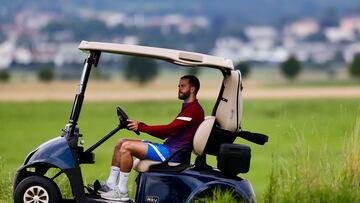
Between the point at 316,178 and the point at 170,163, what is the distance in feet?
4.22

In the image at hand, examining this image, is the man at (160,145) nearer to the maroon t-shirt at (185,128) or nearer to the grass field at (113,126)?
the maroon t-shirt at (185,128)

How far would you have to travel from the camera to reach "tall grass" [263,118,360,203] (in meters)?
10.4

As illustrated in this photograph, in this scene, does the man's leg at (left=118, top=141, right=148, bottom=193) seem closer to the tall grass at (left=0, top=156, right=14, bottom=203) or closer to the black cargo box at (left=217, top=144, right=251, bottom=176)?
the black cargo box at (left=217, top=144, right=251, bottom=176)

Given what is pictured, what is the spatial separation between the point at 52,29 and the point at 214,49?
3159 centimetres

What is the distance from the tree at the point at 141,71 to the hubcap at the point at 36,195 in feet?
261

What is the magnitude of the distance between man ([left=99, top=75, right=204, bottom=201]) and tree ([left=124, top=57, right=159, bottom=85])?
261 feet

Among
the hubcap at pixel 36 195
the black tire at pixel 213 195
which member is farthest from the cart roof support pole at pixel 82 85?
the black tire at pixel 213 195

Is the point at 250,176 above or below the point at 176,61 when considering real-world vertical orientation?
below

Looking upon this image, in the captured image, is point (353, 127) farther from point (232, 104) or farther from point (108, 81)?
point (108, 81)

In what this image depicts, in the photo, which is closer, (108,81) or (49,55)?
(108,81)

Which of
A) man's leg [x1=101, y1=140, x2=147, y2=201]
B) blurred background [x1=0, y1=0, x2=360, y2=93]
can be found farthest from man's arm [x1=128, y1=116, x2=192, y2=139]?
blurred background [x1=0, y1=0, x2=360, y2=93]

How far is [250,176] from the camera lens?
75.0 ft

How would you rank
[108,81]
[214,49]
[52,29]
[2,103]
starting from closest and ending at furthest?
[2,103] < [108,81] < [214,49] < [52,29]

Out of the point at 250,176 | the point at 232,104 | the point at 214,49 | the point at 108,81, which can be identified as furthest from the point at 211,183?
the point at 214,49
